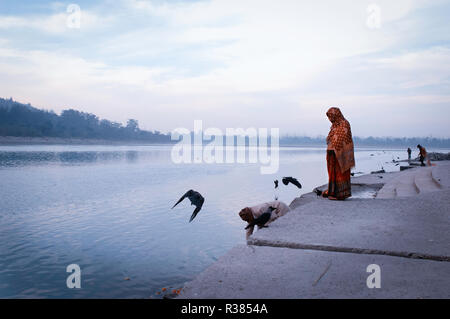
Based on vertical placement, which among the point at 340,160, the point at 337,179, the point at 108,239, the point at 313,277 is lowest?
the point at 108,239

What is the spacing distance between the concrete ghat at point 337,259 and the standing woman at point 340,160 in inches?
55.4

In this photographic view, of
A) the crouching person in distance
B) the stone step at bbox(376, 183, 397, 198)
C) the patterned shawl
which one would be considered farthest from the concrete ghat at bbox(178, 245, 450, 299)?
the stone step at bbox(376, 183, 397, 198)

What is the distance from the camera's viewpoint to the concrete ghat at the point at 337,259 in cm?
298

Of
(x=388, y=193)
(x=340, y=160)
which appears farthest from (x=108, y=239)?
(x=388, y=193)

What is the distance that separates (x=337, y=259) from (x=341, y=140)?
13.6 feet

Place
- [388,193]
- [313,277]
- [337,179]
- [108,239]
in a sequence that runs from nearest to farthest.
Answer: [313,277] < [337,179] < [108,239] < [388,193]

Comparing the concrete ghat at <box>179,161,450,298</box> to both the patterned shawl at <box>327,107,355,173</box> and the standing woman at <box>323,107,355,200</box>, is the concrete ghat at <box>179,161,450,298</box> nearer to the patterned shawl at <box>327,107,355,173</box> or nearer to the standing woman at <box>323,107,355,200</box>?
the standing woman at <box>323,107,355,200</box>

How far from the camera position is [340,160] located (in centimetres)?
723

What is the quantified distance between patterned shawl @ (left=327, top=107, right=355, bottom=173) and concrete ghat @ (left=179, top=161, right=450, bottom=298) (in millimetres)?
1628

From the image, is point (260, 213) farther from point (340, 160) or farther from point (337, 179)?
point (340, 160)

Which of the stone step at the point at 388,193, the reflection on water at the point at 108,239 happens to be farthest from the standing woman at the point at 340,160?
the stone step at the point at 388,193

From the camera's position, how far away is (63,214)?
11359 mm

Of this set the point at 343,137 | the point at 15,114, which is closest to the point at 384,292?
the point at 343,137
